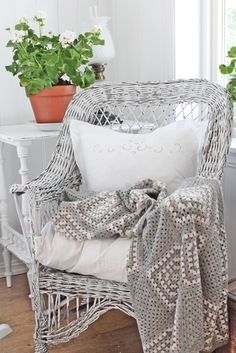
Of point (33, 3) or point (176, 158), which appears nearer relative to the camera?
point (176, 158)

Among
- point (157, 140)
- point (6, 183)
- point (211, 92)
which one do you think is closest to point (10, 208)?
point (6, 183)

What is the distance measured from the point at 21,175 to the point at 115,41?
94 centimetres

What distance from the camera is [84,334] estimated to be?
72.8 inches

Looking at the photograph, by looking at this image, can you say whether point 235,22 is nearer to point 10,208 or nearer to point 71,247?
point 71,247

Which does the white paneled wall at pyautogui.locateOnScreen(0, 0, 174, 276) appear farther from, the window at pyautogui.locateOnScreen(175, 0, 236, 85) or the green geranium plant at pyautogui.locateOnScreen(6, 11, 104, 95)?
the green geranium plant at pyautogui.locateOnScreen(6, 11, 104, 95)

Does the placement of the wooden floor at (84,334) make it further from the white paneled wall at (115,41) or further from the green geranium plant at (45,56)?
the green geranium plant at (45,56)

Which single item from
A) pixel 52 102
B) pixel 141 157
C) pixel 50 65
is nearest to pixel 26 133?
pixel 52 102

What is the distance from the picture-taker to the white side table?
1925 millimetres

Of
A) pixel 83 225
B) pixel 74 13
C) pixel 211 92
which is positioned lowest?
pixel 83 225

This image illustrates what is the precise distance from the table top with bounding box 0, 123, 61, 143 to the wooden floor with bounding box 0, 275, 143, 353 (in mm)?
720

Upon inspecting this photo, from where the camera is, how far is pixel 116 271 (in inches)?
54.7

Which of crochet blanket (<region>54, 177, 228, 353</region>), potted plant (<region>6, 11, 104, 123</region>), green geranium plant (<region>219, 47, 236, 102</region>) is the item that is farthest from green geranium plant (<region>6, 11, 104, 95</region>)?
crochet blanket (<region>54, 177, 228, 353</region>)

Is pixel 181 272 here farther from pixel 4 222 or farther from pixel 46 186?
pixel 4 222

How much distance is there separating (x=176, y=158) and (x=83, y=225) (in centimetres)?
41
